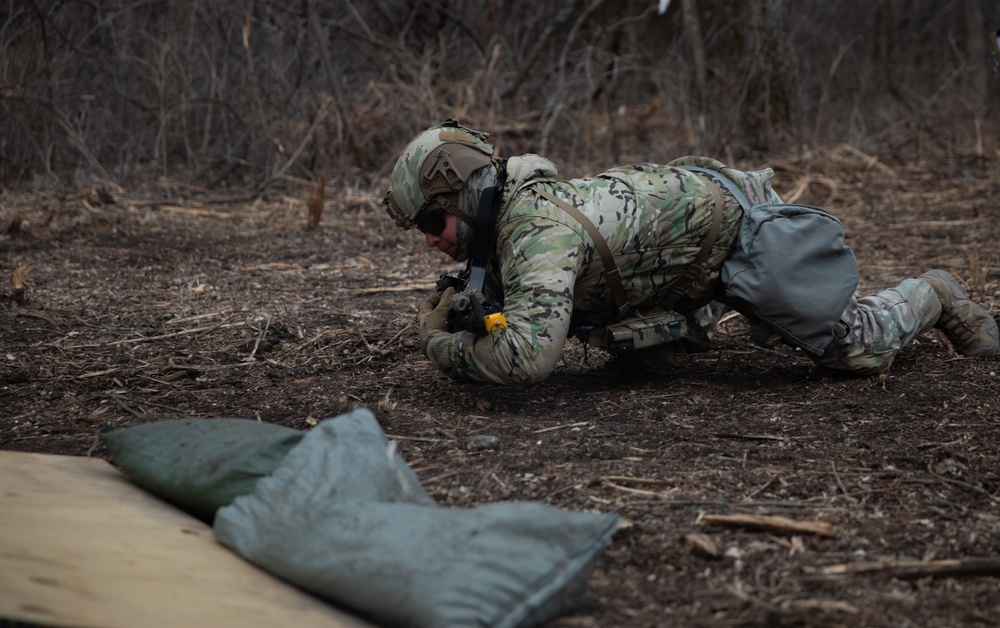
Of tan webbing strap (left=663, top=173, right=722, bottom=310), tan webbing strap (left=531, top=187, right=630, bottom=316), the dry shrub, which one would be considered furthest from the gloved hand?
the dry shrub

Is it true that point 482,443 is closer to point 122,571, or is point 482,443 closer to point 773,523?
point 773,523

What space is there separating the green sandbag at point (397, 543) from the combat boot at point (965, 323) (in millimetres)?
2512

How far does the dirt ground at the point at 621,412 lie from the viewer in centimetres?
213

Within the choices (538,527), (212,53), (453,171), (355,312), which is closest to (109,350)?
(355,312)

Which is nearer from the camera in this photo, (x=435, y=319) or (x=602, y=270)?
(x=602, y=270)

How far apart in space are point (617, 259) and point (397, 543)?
1770 mm

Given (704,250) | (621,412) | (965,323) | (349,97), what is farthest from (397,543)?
(349,97)

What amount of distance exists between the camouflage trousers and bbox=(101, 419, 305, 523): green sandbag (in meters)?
2.16

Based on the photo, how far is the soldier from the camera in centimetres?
324

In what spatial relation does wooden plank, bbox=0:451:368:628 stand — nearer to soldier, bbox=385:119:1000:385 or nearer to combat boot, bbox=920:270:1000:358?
soldier, bbox=385:119:1000:385

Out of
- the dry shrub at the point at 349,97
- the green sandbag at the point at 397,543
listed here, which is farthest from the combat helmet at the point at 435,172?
the dry shrub at the point at 349,97

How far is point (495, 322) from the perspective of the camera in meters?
3.22

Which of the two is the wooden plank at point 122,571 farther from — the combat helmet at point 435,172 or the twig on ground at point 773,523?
the combat helmet at point 435,172

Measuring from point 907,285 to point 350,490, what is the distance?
2690mm
